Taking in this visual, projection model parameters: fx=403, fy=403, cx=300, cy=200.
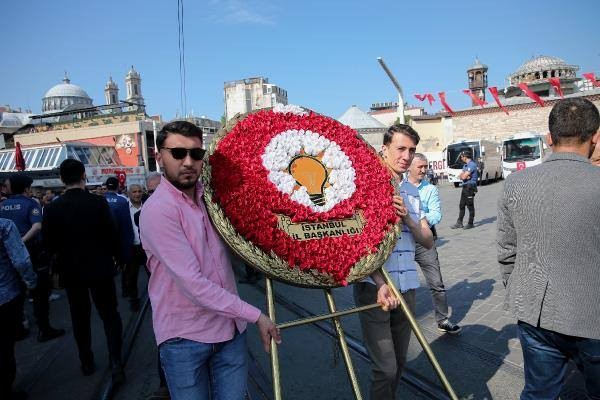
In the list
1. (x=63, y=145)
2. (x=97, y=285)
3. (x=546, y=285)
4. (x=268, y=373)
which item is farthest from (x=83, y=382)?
(x=63, y=145)

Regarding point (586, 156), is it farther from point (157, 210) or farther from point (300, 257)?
point (157, 210)

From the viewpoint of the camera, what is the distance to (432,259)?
498 cm

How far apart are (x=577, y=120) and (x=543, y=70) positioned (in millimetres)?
60079

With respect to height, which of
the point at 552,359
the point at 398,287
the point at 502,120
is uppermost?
the point at 502,120

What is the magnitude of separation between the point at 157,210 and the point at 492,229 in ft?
37.2

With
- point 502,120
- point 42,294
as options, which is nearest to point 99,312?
point 42,294

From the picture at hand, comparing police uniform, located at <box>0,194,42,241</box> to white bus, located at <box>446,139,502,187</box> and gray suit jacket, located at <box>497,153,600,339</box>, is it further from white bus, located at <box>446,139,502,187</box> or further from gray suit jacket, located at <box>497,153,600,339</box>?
white bus, located at <box>446,139,502,187</box>

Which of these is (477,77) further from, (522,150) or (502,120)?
(522,150)

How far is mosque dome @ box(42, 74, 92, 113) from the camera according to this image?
3292 inches

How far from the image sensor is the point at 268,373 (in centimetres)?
418

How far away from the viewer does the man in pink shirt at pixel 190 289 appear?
6.93 feet

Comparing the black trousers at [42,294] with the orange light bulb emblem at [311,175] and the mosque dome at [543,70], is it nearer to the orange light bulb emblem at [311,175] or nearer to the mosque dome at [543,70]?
the orange light bulb emblem at [311,175]

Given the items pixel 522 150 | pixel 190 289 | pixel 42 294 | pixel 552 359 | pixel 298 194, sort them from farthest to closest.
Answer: pixel 522 150
pixel 42 294
pixel 298 194
pixel 552 359
pixel 190 289

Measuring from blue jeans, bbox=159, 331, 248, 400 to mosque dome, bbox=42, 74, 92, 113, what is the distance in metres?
94.6
